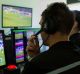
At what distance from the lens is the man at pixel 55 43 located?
2.99ft

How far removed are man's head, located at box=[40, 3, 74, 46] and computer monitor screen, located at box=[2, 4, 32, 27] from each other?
5.87ft

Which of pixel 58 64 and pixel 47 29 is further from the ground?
pixel 47 29

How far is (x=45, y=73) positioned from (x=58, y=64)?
0.07 meters

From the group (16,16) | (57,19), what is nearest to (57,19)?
(57,19)

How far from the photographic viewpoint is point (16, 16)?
2.85 m

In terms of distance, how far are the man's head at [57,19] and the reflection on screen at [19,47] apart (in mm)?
741

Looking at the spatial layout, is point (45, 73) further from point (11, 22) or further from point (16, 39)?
point (11, 22)

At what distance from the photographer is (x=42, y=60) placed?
2.99ft

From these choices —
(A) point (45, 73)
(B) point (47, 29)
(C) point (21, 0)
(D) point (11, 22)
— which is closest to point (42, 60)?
(A) point (45, 73)

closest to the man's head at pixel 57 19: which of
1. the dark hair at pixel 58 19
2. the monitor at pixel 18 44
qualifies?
the dark hair at pixel 58 19

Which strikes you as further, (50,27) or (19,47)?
(19,47)

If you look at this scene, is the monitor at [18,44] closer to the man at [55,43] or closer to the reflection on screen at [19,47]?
the reflection on screen at [19,47]

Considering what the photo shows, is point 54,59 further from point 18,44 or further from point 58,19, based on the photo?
point 18,44

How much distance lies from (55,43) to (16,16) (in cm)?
195
